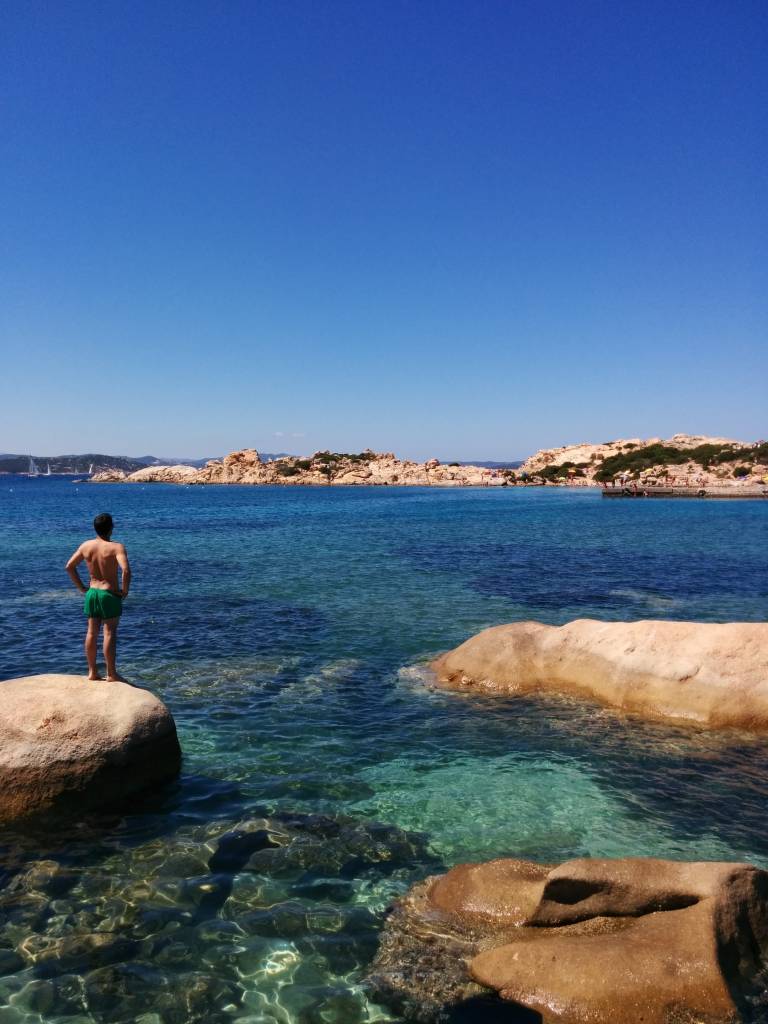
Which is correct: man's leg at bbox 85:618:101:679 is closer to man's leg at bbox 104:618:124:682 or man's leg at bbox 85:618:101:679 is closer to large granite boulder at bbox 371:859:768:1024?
man's leg at bbox 104:618:124:682

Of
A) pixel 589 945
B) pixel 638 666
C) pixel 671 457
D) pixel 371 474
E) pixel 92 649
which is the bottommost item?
pixel 589 945

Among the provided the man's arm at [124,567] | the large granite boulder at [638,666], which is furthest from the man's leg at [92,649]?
the large granite boulder at [638,666]

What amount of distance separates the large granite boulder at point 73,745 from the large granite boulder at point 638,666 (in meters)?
7.86

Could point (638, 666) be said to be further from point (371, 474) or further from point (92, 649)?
point (371, 474)

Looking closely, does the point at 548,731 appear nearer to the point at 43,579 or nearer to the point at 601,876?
the point at 601,876

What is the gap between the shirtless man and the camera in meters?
10.5

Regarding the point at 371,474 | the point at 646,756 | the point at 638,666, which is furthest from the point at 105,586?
the point at 371,474

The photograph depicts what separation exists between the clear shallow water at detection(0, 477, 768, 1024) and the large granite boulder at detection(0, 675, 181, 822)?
0.45m

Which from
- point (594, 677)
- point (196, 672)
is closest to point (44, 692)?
point (196, 672)

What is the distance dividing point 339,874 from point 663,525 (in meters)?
58.4

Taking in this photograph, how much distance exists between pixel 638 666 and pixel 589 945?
8.76 meters

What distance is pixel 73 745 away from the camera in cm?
920

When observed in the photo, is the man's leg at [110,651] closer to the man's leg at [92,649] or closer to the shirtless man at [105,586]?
the shirtless man at [105,586]

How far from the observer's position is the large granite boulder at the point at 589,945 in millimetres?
5641
